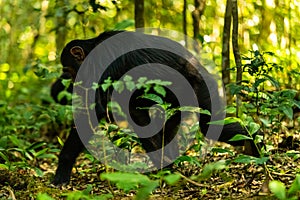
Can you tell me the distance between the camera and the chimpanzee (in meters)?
4.12

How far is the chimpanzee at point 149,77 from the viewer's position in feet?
13.5

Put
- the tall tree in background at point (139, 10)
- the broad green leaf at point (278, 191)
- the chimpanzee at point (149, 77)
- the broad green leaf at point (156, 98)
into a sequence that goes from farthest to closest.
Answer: the tall tree in background at point (139, 10)
the chimpanzee at point (149, 77)
the broad green leaf at point (156, 98)
the broad green leaf at point (278, 191)

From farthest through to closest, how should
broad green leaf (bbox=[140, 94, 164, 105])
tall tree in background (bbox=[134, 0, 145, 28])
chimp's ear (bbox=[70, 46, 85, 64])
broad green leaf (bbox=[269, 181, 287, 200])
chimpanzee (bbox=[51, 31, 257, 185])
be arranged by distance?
tall tree in background (bbox=[134, 0, 145, 28]) → chimp's ear (bbox=[70, 46, 85, 64]) → chimpanzee (bbox=[51, 31, 257, 185]) → broad green leaf (bbox=[140, 94, 164, 105]) → broad green leaf (bbox=[269, 181, 287, 200])

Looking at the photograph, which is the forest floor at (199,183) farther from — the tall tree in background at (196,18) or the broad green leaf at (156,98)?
the tall tree in background at (196,18)

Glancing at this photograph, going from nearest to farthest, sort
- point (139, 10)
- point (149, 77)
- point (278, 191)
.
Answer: point (278, 191)
point (149, 77)
point (139, 10)

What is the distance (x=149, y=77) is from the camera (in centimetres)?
421

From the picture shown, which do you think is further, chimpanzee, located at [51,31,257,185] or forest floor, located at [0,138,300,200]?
chimpanzee, located at [51,31,257,185]

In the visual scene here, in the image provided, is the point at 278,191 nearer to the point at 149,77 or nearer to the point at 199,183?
the point at 199,183

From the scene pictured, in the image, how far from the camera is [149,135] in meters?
4.13

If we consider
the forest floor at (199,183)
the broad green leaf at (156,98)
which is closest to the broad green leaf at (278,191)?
the forest floor at (199,183)

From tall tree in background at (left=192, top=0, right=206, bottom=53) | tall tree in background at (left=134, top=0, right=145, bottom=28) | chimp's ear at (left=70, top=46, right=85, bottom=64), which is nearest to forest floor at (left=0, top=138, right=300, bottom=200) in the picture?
chimp's ear at (left=70, top=46, right=85, bottom=64)

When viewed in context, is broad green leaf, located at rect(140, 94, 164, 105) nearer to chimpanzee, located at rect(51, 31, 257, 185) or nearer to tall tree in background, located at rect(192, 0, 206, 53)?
chimpanzee, located at rect(51, 31, 257, 185)

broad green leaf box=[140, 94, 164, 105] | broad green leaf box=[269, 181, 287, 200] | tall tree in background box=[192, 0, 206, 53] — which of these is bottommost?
broad green leaf box=[269, 181, 287, 200]

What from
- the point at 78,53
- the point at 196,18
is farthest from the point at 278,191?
the point at 196,18
